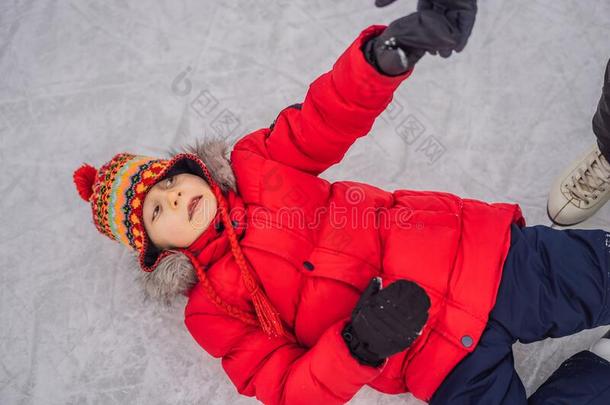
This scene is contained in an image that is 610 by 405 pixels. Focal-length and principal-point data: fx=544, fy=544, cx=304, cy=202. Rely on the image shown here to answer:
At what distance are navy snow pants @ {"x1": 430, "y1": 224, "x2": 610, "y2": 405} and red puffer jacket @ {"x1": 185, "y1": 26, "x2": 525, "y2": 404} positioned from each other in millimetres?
30

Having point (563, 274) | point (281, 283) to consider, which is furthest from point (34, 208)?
point (563, 274)

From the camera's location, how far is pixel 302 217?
1.00 meters

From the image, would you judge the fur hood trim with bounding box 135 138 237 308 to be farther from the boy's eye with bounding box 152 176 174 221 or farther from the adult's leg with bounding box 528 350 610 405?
the adult's leg with bounding box 528 350 610 405

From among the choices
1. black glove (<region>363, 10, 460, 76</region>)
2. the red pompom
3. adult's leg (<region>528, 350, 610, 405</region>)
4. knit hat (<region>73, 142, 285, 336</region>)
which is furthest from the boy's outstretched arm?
adult's leg (<region>528, 350, 610, 405</region>)

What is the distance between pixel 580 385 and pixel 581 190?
1.33 ft

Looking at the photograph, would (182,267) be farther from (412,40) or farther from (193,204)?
(412,40)

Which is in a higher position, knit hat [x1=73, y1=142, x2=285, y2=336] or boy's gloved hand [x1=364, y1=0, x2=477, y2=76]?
boy's gloved hand [x1=364, y1=0, x2=477, y2=76]

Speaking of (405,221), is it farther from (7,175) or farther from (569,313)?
(7,175)

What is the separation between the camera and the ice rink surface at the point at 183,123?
119cm

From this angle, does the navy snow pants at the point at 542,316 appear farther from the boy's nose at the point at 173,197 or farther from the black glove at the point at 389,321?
the boy's nose at the point at 173,197

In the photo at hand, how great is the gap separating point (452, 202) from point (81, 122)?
95cm

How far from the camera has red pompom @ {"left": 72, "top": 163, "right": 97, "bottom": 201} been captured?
1.07 meters

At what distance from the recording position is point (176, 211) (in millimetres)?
947

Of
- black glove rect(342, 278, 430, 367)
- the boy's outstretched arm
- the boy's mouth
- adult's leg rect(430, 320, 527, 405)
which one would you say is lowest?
adult's leg rect(430, 320, 527, 405)
